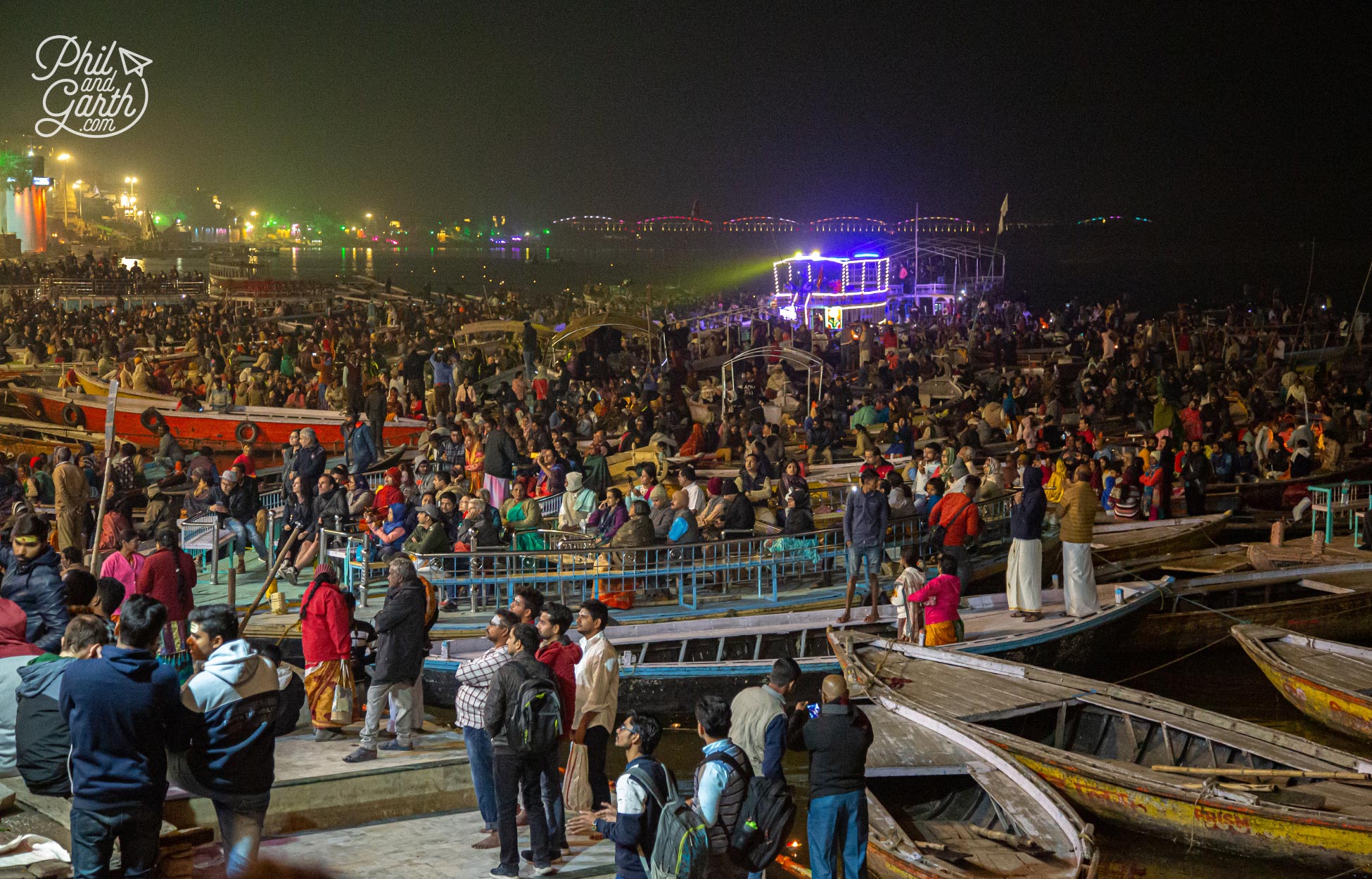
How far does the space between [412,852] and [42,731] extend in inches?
83.5

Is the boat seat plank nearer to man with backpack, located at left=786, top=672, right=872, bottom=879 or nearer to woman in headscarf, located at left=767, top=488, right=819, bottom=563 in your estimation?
woman in headscarf, located at left=767, top=488, right=819, bottom=563

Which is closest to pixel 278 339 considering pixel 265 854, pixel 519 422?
pixel 519 422

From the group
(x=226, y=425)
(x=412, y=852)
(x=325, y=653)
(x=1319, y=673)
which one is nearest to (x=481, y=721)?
(x=412, y=852)

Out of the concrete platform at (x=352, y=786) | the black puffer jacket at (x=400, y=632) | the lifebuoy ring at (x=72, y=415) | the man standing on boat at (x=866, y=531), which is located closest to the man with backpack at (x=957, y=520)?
the man standing on boat at (x=866, y=531)

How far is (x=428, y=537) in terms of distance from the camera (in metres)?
12.0

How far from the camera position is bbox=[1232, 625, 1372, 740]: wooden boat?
11.0m

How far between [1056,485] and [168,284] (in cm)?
4831

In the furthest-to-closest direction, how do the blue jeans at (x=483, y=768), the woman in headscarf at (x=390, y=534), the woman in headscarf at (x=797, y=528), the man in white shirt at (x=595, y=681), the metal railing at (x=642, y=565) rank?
1. the woman in headscarf at (x=797, y=528)
2. the woman in headscarf at (x=390, y=534)
3. the metal railing at (x=642, y=565)
4. the man in white shirt at (x=595, y=681)
5. the blue jeans at (x=483, y=768)

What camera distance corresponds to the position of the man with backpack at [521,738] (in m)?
6.20

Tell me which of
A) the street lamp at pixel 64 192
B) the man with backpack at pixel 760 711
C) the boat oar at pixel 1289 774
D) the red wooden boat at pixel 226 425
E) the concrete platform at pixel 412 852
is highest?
the street lamp at pixel 64 192

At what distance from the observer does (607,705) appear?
24.5 feet

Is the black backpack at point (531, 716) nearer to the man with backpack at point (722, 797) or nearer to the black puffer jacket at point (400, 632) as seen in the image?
the man with backpack at point (722, 797)

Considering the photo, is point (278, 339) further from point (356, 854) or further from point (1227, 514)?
point (356, 854)

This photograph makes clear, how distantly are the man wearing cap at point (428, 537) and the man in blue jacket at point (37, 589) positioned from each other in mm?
4657
